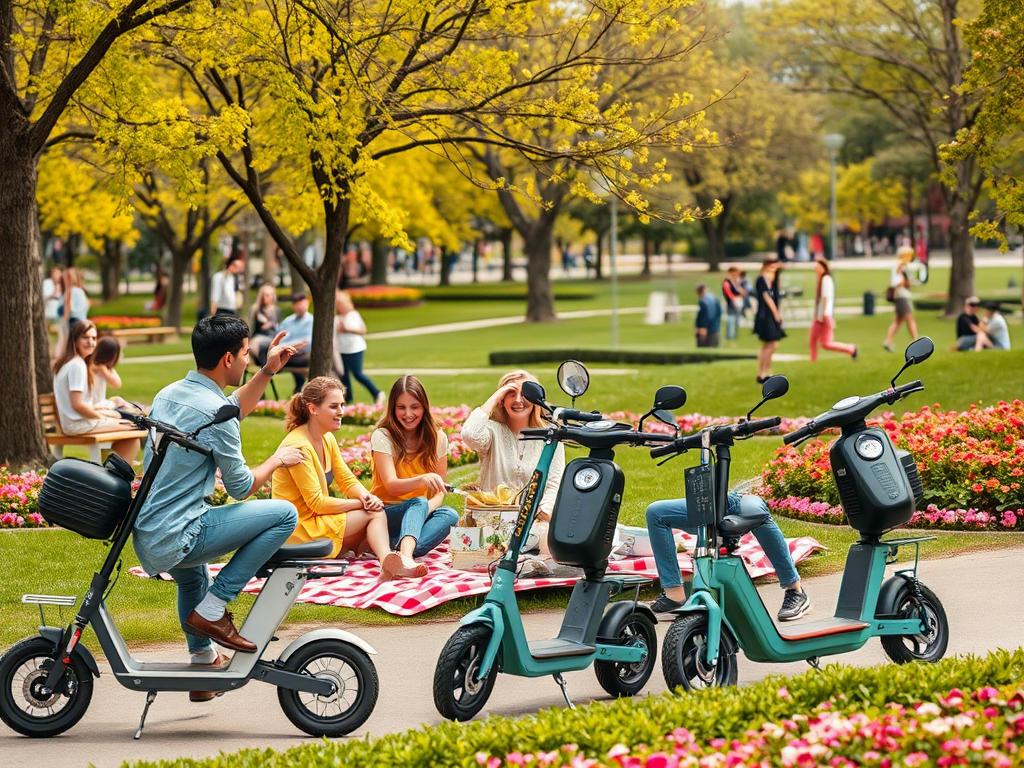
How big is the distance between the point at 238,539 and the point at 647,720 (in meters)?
1.78

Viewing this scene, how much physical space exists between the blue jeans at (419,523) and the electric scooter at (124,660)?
8.48 feet

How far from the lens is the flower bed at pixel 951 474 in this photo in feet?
28.8

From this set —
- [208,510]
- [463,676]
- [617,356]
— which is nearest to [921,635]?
[463,676]

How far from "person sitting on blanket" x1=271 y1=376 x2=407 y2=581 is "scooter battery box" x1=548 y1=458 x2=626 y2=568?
2.12 metres

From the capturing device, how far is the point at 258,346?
664 inches

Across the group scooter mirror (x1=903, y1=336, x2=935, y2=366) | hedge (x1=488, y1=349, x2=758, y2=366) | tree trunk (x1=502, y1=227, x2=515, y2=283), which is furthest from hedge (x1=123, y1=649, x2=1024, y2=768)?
tree trunk (x1=502, y1=227, x2=515, y2=283)

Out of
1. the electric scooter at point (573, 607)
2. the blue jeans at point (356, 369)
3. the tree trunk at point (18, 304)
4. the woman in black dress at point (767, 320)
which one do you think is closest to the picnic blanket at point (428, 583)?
the electric scooter at point (573, 607)

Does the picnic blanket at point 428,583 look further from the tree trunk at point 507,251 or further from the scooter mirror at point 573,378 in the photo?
the tree trunk at point 507,251

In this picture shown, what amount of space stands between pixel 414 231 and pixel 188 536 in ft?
116

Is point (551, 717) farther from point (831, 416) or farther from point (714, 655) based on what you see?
point (831, 416)

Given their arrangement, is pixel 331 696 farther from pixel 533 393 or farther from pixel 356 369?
pixel 356 369

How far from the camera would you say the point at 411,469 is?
805 cm

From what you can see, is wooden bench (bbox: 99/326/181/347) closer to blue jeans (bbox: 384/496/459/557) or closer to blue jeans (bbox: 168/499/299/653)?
blue jeans (bbox: 384/496/459/557)

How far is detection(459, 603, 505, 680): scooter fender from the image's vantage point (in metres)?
4.98
